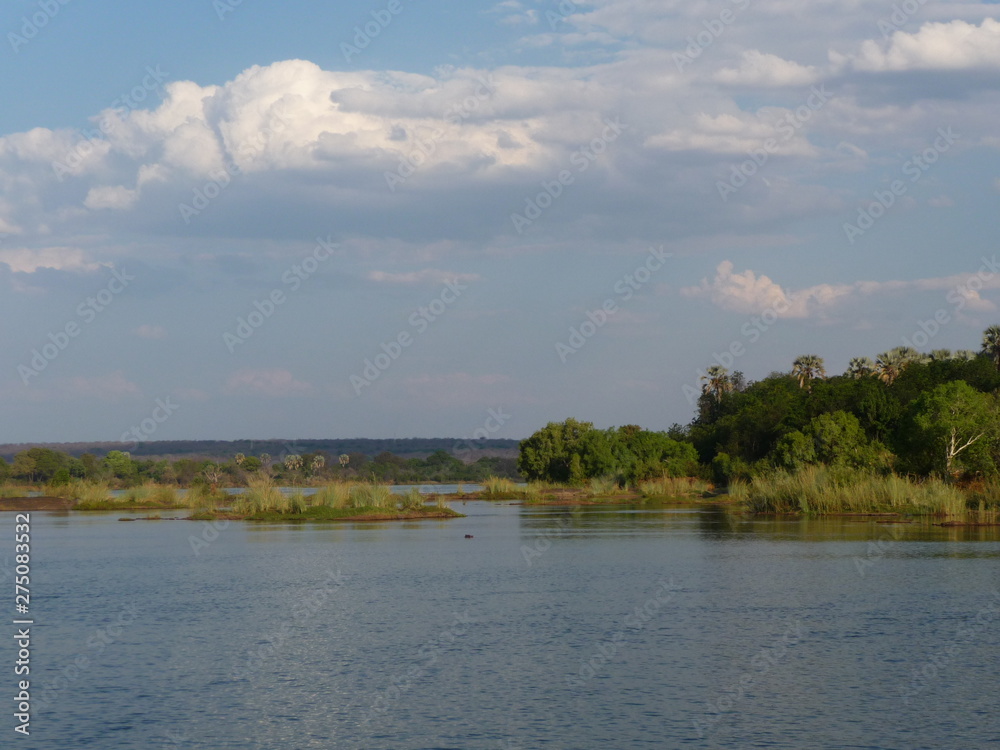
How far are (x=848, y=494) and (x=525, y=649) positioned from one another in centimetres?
3534

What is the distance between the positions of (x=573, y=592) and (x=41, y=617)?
1092 cm

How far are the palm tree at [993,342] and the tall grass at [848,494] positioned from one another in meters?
41.3

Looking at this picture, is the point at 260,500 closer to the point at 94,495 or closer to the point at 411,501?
the point at 411,501

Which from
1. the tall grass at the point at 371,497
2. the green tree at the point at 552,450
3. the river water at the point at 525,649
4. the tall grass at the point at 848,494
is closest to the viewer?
the river water at the point at 525,649

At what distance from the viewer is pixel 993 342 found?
287ft

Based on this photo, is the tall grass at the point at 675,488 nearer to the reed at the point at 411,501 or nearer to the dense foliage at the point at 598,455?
the dense foliage at the point at 598,455

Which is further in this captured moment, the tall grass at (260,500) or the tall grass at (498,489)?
the tall grass at (498,489)

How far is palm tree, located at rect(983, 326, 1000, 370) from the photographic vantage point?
87125 mm

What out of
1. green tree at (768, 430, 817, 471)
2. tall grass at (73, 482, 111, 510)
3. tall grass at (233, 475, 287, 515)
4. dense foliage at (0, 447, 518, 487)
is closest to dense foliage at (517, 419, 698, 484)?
dense foliage at (0, 447, 518, 487)

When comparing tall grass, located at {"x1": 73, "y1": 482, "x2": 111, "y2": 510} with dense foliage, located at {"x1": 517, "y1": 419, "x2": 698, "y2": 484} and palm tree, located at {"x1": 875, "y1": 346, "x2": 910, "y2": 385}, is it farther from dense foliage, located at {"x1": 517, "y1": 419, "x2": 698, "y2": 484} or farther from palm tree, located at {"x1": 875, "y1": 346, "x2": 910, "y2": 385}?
palm tree, located at {"x1": 875, "y1": 346, "x2": 910, "y2": 385}

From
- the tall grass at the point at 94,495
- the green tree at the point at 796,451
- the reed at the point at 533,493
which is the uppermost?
the green tree at the point at 796,451

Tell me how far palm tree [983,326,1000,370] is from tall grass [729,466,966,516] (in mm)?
41255

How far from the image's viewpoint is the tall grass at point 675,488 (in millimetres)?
72562

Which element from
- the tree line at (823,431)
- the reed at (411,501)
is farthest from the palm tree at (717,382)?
the reed at (411,501)
